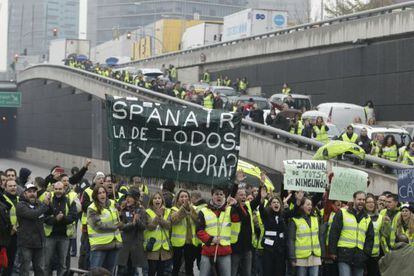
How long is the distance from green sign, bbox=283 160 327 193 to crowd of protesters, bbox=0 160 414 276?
0.42ft

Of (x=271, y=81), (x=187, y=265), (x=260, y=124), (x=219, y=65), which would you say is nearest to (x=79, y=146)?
(x=219, y=65)

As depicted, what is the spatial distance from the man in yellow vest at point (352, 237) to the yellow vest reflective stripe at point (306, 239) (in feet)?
0.71

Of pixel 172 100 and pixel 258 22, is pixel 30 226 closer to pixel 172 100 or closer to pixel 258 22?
pixel 172 100

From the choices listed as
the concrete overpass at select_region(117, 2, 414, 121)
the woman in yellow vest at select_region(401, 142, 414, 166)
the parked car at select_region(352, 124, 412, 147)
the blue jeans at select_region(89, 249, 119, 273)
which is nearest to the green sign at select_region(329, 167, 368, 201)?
the blue jeans at select_region(89, 249, 119, 273)

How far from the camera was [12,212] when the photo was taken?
582 inches

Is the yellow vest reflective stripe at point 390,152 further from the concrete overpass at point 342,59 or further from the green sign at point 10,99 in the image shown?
the green sign at point 10,99

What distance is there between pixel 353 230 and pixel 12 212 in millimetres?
4608

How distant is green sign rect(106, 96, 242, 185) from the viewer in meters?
14.9

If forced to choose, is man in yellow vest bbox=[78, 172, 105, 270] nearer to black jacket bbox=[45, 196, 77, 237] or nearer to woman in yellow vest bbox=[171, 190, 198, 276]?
black jacket bbox=[45, 196, 77, 237]

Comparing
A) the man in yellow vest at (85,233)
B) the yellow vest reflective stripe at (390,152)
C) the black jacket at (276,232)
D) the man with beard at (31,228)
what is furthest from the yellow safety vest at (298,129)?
the man with beard at (31,228)

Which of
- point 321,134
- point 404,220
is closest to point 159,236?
point 404,220

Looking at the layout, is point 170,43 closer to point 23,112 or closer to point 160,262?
point 23,112

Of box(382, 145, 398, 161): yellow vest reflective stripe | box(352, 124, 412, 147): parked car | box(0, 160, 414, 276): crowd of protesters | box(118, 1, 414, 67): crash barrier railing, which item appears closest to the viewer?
box(0, 160, 414, 276): crowd of protesters

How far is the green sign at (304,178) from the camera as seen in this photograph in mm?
14641
